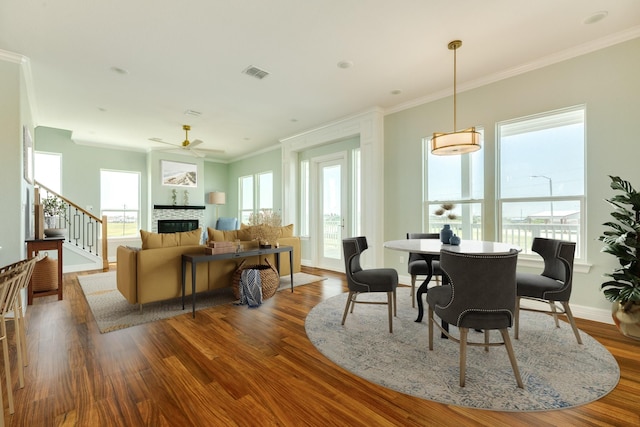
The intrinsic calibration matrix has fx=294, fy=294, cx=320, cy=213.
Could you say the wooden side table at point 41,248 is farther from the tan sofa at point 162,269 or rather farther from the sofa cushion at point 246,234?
the sofa cushion at point 246,234

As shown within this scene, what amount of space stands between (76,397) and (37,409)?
0.17m

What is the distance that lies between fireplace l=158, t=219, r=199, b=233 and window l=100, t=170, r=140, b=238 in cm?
65

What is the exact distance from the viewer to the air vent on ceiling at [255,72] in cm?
358

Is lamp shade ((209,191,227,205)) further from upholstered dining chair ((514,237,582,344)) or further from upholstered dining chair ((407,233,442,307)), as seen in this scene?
upholstered dining chair ((514,237,582,344))

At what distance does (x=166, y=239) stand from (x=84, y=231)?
4781 millimetres

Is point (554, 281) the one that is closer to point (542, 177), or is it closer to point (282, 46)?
point (542, 177)

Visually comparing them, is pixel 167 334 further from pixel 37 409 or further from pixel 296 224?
pixel 296 224

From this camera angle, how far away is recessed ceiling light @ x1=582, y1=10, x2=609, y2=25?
2637 millimetres

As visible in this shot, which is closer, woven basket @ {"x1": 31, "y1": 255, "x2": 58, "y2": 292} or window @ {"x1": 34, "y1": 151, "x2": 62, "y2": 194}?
woven basket @ {"x1": 31, "y1": 255, "x2": 58, "y2": 292}

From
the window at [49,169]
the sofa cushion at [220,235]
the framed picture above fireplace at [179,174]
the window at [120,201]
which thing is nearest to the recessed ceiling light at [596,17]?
the sofa cushion at [220,235]

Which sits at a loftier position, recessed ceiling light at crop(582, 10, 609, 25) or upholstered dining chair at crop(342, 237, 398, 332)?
recessed ceiling light at crop(582, 10, 609, 25)

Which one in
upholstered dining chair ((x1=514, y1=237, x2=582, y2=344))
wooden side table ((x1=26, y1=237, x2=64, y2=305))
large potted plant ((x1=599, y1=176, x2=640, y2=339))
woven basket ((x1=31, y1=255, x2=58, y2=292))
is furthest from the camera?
woven basket ((x1=31, y1=255, x2=58, y2=292))

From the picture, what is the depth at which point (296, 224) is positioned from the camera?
6.73 metres

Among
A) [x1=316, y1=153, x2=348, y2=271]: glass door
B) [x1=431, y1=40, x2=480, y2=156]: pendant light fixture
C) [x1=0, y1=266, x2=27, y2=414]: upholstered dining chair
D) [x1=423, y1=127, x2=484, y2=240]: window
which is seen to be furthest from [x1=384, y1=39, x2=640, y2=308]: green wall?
[x1=0, y1=266, x2=27, y2=414]: upholstered dining chair
